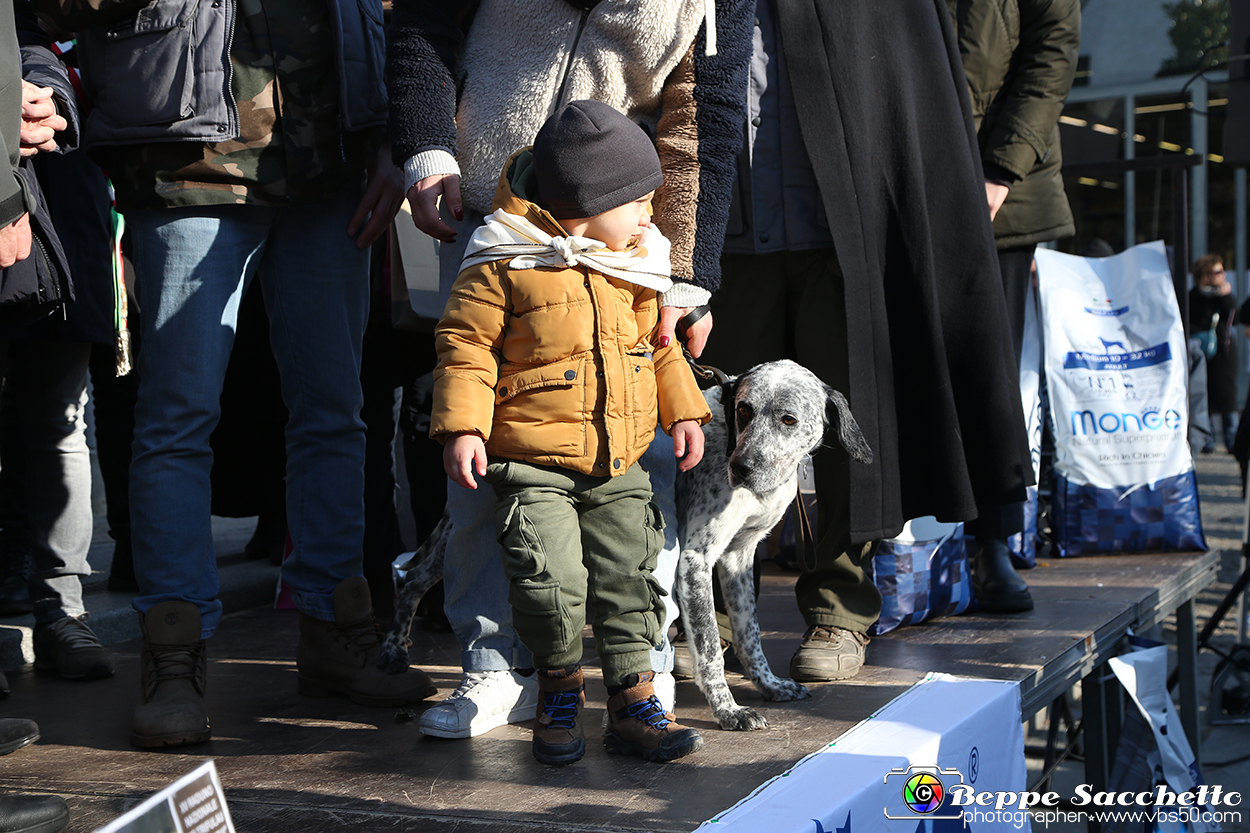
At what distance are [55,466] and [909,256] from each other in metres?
2.41

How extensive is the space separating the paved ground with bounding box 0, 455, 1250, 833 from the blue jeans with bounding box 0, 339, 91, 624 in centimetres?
19

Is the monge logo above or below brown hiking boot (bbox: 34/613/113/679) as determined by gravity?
above

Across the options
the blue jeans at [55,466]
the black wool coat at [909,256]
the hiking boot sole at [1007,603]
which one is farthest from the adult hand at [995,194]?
the blue jeans at [55,466]

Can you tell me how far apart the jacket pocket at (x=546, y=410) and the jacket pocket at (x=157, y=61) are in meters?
0.93

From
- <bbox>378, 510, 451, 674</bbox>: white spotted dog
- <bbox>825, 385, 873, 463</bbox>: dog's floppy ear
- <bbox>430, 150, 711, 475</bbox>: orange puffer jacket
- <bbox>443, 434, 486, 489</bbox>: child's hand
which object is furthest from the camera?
<bbox>378, 510, 451, 674</bbox>: white spotted dog

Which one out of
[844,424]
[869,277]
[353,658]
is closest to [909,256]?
[869,277]

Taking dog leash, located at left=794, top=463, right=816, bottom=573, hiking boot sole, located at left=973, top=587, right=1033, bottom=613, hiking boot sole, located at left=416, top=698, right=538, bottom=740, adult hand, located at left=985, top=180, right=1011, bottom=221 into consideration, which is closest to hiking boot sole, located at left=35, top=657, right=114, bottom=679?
hiking boot sole, located at left=416, top=698, right=538, bottom=740

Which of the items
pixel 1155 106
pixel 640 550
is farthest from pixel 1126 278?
pixel 1155 106

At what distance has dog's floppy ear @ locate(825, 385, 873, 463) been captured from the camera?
252 centimetres

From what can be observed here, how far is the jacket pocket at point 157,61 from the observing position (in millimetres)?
2305

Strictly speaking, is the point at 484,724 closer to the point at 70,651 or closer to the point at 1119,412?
the point at 70,651

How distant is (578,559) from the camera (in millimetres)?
2146

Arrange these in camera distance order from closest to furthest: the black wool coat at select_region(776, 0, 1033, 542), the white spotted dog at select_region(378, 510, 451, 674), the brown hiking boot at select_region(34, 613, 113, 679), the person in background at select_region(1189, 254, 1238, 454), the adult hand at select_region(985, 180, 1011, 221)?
the white spotted dog at select_region(378, 510, 451, 674), the black wool coat at select_region(776, 0, 1033, 542), the brown hiking boot at select_region(34, 613, 113, 679), the adult hand at select_region(985, 180, 1011, 221), the person in background at select_region(1189, 254, 1238, 454)

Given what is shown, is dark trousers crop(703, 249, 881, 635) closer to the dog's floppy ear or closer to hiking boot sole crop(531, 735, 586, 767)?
the dog's floppy ear
